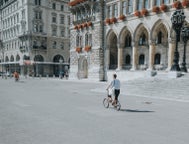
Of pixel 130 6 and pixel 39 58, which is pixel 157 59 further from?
pixel 39 58

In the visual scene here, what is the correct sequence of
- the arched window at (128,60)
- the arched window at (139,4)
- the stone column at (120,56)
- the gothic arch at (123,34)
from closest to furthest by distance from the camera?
the arched window at (139,4)
the gothic arch at (123,34)
the stone column at (120,56)
the arched window at (128,60)

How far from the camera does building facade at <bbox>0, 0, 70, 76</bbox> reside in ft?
203

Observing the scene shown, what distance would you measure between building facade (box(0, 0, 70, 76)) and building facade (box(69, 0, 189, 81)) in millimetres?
19423

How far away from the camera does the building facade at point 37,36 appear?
61.9 meters

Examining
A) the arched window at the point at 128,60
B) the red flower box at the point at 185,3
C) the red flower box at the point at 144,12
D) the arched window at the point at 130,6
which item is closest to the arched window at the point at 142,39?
the arched window at the point at 128,60

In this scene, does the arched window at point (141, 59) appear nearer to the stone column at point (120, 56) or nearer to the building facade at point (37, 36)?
the stone column at point (120, 56)

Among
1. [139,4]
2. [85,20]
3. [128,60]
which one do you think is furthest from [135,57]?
[85,20]

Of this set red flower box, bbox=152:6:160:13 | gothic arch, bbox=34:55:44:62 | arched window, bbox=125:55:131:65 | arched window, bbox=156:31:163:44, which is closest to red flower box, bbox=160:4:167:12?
red flower box, bbox=152:6:160:13

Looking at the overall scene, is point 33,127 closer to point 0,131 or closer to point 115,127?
point 0,131

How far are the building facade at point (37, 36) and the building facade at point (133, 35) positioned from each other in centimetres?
1942

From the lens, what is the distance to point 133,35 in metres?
35.9

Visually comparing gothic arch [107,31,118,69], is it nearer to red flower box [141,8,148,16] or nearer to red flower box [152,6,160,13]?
red flower box [141,8,148,16]

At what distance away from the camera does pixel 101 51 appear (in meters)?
41.1

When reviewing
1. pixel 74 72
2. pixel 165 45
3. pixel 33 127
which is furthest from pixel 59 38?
pixel 33 127
